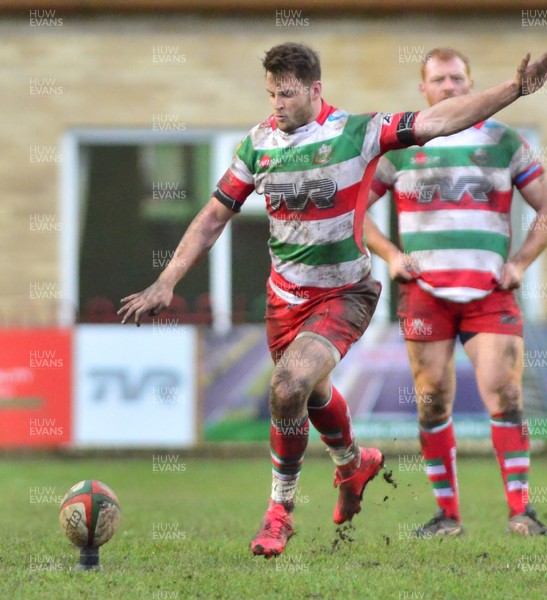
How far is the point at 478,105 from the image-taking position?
570 cm

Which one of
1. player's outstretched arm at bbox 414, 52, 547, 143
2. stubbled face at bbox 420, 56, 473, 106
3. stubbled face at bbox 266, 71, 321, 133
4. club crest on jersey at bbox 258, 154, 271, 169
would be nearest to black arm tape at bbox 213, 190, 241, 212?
club crest on jersey at bbox 258, 154, 271, 169

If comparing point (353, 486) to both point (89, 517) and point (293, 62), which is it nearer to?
point (89, 517)

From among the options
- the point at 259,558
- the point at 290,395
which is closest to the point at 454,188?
the point at 290,395

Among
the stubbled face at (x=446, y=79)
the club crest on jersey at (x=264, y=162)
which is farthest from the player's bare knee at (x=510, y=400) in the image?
the club crest on jersey at (x=264, y=162)

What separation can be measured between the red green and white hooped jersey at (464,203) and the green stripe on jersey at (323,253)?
98 cm

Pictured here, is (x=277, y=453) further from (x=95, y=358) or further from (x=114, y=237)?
(x=114, y=237)

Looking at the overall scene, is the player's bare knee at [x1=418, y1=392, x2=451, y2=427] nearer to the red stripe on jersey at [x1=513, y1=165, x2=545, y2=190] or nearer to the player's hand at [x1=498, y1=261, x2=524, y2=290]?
the player's hand at [x1=498, y1=261, x2=524, y2=290]

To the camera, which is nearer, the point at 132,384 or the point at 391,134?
the point at 391,134

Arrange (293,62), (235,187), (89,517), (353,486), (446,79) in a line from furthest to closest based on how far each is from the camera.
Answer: (446,79) < (353,486) < (235,187) < (293,62) < (89,517)

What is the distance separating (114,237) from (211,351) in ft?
9.64

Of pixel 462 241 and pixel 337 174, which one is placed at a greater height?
pixel 337 174

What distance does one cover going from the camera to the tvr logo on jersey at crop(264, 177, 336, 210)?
20.6 ft

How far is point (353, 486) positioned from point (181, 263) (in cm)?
160

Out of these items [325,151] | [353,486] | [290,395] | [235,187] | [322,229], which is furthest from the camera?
[353,486]
